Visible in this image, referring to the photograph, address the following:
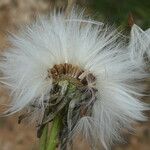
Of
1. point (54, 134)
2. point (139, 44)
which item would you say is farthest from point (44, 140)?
point (139, 44)

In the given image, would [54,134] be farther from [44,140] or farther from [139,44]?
[139,44]

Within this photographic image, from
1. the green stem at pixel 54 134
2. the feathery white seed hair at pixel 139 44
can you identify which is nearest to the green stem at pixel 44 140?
the green stem at pixel 54 134

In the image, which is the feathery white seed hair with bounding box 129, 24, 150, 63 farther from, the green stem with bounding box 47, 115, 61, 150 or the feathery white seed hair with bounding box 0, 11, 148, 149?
the green stem with bounding box 47, 115, 61, 150

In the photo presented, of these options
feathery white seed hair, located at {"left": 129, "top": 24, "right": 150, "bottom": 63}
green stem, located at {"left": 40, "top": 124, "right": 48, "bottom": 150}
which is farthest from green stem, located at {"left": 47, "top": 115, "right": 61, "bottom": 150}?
feathery white seed hair, located at {"left": 129, "top": 24, "right": 150, "bottom": 63}

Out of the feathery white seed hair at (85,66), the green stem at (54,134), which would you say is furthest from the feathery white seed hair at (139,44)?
the green stem at (54,134)

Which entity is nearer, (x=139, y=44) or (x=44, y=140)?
(x=44, y=140)

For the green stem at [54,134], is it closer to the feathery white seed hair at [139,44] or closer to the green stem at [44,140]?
the green stem at [44,140]

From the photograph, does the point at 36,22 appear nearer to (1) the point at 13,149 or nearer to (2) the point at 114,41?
(2) the point at 114,41

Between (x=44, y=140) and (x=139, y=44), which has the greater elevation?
(x=139, y=44)

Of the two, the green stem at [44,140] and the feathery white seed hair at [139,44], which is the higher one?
the feathery white seed hair at [139,44]
